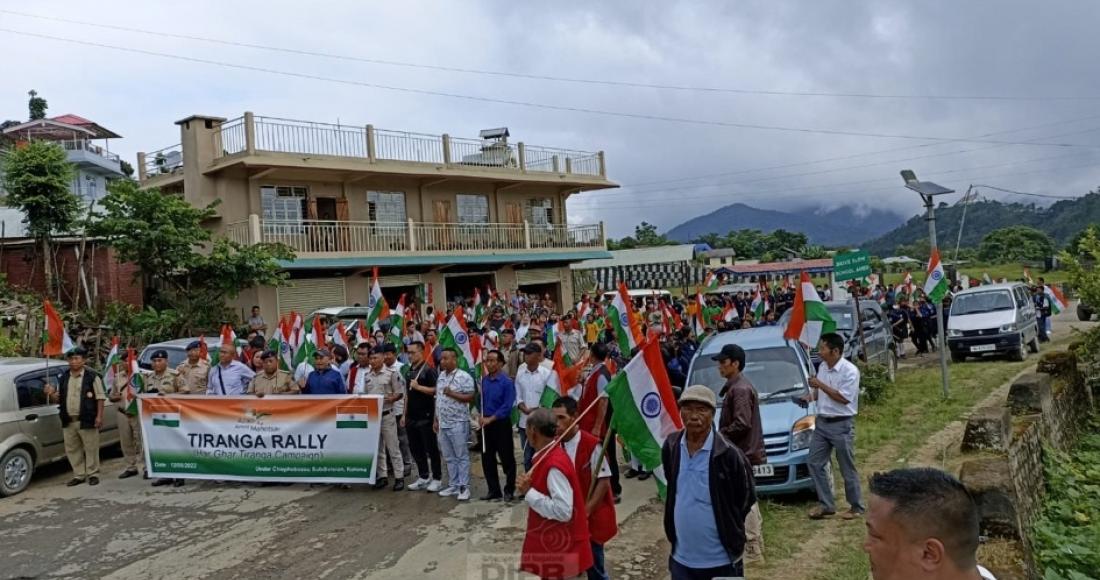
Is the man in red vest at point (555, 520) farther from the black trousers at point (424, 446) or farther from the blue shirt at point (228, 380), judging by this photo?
the blue shirt at point (228, 380)

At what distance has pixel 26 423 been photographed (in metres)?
9.52

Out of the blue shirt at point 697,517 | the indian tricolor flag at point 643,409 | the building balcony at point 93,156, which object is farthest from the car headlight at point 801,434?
the building balcony at point 93,156

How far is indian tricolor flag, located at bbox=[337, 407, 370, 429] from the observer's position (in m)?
8.74

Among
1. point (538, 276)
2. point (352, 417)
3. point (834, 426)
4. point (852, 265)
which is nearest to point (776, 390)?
point (834, 426)

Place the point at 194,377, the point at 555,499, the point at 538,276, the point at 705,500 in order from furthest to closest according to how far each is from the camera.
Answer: the point at 538,276, the point at 194,377, the point at 555,499, the point at 705,500

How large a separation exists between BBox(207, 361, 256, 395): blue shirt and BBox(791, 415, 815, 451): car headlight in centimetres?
680

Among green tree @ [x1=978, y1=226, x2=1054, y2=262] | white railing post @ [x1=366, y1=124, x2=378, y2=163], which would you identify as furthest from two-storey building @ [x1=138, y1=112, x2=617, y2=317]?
green tree @ [x1=978, y1=226, x2=1054, y2=262]

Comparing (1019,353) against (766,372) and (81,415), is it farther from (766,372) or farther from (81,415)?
(81,415)

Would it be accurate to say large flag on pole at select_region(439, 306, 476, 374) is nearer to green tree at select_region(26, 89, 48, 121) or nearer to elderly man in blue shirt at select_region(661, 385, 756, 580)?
elderly man in blue shirt at select_region(661, 385, 756, 580)

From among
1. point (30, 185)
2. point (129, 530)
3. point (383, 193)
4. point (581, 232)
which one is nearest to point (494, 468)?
point (129, 530)

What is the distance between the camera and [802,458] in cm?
720

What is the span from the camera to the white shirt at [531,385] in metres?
8.53

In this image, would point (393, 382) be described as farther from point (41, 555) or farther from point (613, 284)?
point (613, 284)

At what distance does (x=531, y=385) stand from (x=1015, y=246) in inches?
2184
